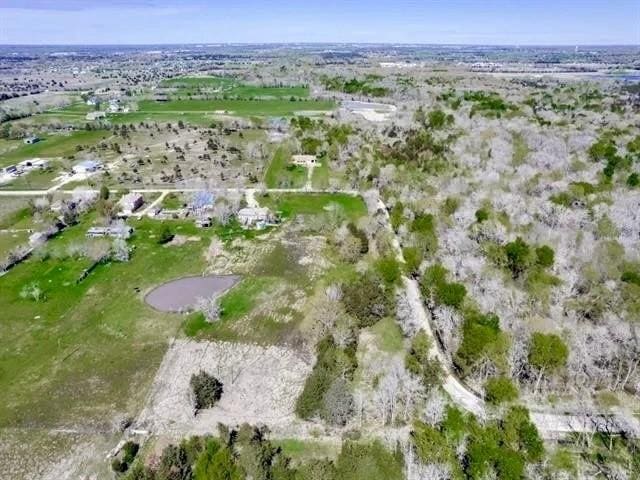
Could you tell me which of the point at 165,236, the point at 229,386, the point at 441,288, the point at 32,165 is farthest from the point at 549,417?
the point at 32,165

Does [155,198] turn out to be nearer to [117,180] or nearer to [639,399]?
[117,180]

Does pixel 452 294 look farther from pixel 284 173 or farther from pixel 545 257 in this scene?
pixel 284 173

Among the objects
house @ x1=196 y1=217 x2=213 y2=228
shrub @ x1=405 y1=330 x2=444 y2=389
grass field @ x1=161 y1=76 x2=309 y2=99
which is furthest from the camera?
grass field @ x1=161 y1=76 x2=309 y2=99

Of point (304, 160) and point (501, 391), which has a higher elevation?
point (304, 160)

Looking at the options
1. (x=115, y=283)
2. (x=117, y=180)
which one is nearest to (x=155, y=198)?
(x=117, y=180)

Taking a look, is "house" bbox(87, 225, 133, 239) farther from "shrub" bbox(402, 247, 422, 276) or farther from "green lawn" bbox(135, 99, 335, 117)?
"green lawn" bbox(135, 99, 335, 117)

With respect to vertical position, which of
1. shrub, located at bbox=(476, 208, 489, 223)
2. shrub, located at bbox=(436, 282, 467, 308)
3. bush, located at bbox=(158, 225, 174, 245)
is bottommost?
bush, located at bbox=(158, 225, 174, 245)

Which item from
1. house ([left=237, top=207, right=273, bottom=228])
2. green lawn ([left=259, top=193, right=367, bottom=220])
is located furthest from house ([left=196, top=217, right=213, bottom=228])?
green lawn ([left=259, top=193, right=367, bottom=220])
